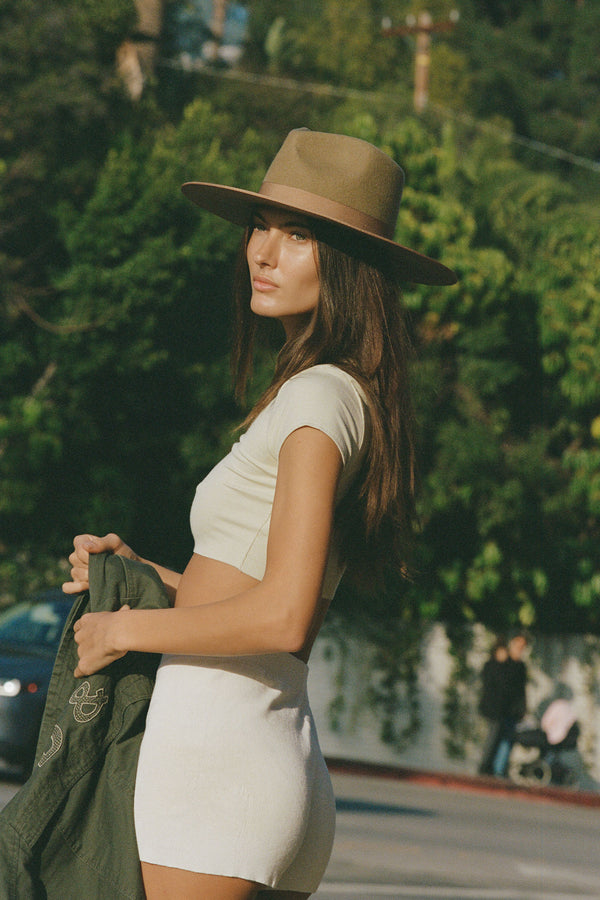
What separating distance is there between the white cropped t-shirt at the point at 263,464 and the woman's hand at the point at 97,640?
18cm

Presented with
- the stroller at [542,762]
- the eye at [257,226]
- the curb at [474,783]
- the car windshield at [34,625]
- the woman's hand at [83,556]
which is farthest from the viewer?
the stroller at [542,762]

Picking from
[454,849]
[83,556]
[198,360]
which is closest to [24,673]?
[454,849]

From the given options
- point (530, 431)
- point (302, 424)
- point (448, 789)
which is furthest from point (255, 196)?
point (530, 431)

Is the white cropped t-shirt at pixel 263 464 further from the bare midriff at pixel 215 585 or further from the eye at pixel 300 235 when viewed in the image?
the eye at pixel 300 235

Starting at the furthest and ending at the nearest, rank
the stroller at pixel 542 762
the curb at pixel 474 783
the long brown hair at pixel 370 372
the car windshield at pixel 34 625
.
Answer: the stroller at pixel 542 762 < the curb at pixel 474 783 < the car windshield at pixel 34 625 < the long brown hair at pixel 370 372

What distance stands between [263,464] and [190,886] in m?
0.64

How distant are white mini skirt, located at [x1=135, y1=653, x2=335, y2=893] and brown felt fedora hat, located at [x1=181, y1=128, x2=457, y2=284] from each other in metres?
0.75

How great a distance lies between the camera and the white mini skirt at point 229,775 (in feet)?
6.97

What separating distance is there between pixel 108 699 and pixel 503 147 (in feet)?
124

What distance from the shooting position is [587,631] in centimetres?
2195

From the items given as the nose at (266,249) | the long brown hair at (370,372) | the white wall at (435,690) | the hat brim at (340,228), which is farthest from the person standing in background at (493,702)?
the nose at (266,249)

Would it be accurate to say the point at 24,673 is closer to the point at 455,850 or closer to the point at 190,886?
the point at 455,850

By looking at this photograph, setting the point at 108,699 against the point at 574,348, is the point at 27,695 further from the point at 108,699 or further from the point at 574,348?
the point at 574,348

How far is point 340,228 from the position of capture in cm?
248
